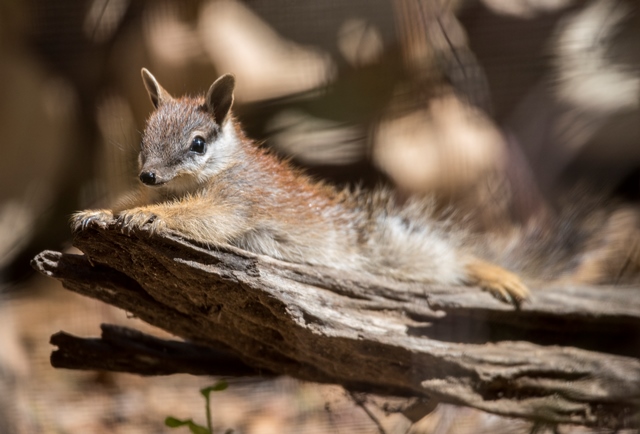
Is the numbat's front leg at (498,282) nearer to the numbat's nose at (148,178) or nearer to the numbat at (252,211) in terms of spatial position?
the numbat at (252,211)

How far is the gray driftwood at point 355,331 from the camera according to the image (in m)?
1.52

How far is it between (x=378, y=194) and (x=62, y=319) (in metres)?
1.77

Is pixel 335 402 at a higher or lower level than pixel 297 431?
higher

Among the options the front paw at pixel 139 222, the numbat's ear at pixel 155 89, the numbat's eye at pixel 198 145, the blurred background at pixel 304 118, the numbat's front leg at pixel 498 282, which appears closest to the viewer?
the front paw at pixel 139 222

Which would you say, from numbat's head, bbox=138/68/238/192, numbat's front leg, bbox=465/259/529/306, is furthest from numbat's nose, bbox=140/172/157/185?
numbat's front leg, bbox=465/259/529/306

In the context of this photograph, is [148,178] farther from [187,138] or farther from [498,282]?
[498,282]

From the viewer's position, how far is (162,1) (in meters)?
3.10

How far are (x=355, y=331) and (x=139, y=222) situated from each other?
62cm

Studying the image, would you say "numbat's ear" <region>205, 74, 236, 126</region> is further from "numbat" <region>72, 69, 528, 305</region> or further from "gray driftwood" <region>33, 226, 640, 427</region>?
"gray driftwood" <region>33, 226, 640, 427</region>

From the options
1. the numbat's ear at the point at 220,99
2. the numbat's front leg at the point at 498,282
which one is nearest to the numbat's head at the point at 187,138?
the numbat's ear at the point at 220,99

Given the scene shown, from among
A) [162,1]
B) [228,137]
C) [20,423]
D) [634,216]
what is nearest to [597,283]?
[634,216]

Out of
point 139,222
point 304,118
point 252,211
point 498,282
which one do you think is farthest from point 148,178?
point 304,118

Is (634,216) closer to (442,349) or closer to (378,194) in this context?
(378,194)

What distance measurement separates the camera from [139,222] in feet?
4.71
